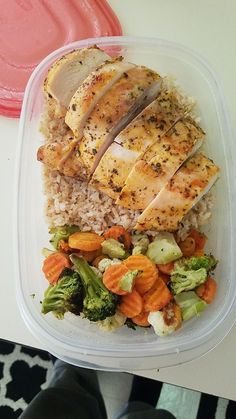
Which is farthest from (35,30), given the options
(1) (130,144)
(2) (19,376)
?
(2) (19,376)

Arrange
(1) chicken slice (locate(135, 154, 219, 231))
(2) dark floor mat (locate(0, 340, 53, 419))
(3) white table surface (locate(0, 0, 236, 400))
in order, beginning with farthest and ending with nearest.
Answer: (2) dark floor mat (locate(0, 340, 53, 419)) → (3) white table surface (locate(0, 0, 236, 400)) → (1) chicken slice (locate(135, 154, 219, 231))

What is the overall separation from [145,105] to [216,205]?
290mm

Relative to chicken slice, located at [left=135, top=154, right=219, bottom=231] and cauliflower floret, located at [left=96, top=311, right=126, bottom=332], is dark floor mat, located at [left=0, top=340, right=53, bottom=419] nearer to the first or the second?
cauliflower floret, located at [left=96, top=311, right=126, bottom=332]

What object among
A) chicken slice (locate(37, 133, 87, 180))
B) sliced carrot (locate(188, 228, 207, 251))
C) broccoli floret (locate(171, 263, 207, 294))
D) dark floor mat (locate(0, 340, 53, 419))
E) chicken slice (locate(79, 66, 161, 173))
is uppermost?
chicken slice (locate(79, 66, 161, 173))

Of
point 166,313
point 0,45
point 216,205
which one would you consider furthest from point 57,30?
point 166,313

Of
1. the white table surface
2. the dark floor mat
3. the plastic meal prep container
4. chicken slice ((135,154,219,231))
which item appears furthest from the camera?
the dark floor mat

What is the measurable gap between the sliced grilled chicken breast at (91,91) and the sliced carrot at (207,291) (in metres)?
0.44

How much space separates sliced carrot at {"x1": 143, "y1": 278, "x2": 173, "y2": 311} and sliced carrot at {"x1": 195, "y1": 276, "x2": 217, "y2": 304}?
7 centimetres

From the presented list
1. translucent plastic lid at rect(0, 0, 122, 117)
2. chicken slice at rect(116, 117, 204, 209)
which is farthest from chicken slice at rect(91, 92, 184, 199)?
translucent plastic lid at rect(0, 0, 122, 117)

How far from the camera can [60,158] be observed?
136 centimetres

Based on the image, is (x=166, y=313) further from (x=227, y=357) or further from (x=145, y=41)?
(x=145, y=41)

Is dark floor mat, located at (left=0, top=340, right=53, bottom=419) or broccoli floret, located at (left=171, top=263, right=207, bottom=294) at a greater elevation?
broccoli floret, located at (left=171, top=263, right=207, bottom=294)

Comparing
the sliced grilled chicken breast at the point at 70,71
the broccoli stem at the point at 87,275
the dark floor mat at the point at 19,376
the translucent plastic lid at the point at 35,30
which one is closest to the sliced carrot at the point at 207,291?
the broccoli stem at the point at 87,275

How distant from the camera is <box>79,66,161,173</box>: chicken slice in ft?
4.28
